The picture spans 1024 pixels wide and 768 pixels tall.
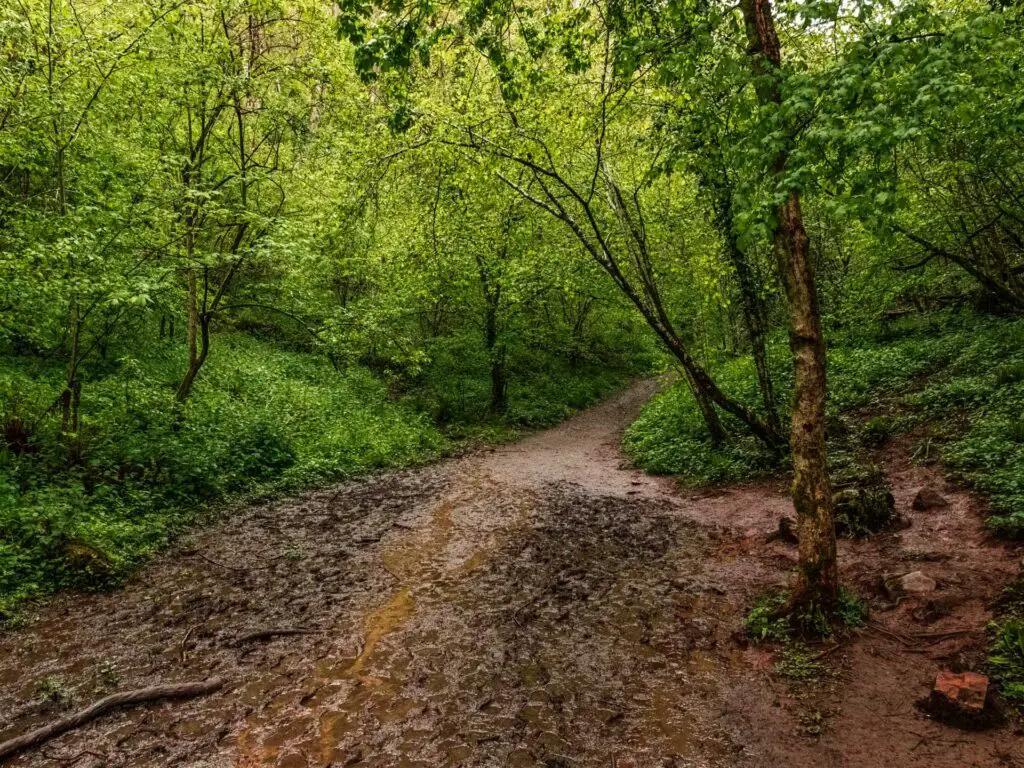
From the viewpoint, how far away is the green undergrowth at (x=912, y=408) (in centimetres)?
908

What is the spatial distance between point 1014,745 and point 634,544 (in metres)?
5.85

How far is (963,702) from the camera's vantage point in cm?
457

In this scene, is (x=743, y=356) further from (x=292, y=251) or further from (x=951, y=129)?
(x=292, y=251)

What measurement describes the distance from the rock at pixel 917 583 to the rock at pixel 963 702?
1.76 meters

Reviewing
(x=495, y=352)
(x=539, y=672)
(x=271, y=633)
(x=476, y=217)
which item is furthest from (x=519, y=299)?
(x=539, y=672)

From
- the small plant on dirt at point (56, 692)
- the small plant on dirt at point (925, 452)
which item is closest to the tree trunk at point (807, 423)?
the small plant on dirt at point (925, 452)

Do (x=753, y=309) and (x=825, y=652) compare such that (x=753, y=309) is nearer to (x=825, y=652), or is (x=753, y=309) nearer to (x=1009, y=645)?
(x=825, y=652)

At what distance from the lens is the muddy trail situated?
4.83m

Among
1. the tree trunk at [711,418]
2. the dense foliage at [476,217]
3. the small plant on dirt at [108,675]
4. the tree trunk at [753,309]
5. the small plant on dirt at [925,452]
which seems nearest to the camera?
the dense foliage at [476,217]

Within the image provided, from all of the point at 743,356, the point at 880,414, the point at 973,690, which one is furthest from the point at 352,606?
the point at 743,356

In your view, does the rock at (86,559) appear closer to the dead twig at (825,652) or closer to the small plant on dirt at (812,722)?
the small plant on dirt at (812,722)

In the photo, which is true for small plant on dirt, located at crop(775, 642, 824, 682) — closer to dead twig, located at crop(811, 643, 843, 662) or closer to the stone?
dead twig, located at crop(811, 643, 843, 662)

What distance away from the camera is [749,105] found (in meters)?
5.01

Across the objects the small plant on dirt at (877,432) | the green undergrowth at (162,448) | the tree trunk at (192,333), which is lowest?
the small plant on dirt at (877,432)
